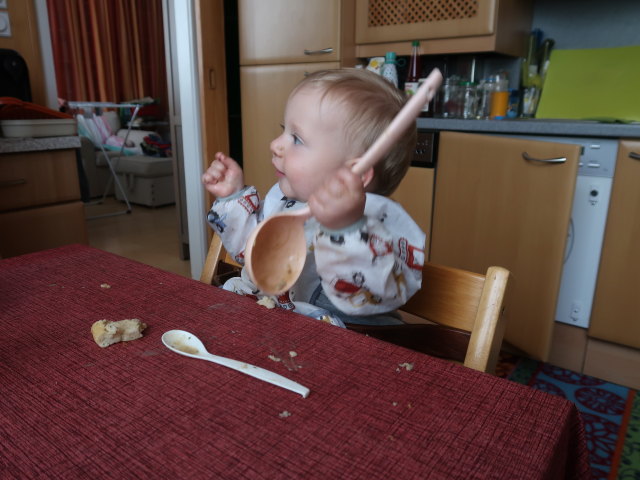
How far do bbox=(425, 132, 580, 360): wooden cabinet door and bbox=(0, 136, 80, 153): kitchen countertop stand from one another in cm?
152

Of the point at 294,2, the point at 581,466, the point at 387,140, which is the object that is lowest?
the point at 581,466

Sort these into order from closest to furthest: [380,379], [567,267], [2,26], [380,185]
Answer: [380,379] → [380,185] → [567,267] → [2,26]

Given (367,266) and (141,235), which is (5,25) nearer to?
(141,235)

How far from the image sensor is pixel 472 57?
7.26ft

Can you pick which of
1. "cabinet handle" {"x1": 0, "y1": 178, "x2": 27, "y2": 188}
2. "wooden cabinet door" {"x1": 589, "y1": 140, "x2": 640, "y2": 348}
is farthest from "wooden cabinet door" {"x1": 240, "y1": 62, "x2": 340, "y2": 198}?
"wooden cabinet door" {"x1": 589, "y1": 140, "x2": 640, "y2": 348}

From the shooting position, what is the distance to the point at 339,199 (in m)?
0.56

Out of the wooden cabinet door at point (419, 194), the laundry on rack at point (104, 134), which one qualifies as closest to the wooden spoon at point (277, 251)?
the wooden cabinet door at point (419, 194)

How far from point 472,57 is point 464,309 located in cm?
181

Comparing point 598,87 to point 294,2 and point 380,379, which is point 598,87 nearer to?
point 294,2

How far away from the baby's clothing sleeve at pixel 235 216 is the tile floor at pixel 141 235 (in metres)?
1.89

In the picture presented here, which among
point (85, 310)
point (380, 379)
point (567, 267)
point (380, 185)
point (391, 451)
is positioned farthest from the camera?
point (567, 267)

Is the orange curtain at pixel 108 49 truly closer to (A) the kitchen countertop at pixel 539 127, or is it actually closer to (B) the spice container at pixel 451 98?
(B) the spice container at pixel 451 98

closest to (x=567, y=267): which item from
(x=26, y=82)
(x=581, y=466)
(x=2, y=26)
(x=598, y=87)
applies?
(x=598, y=87)

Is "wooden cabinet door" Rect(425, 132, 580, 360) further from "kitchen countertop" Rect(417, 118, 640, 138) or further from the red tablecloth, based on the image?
the red tablecloth
